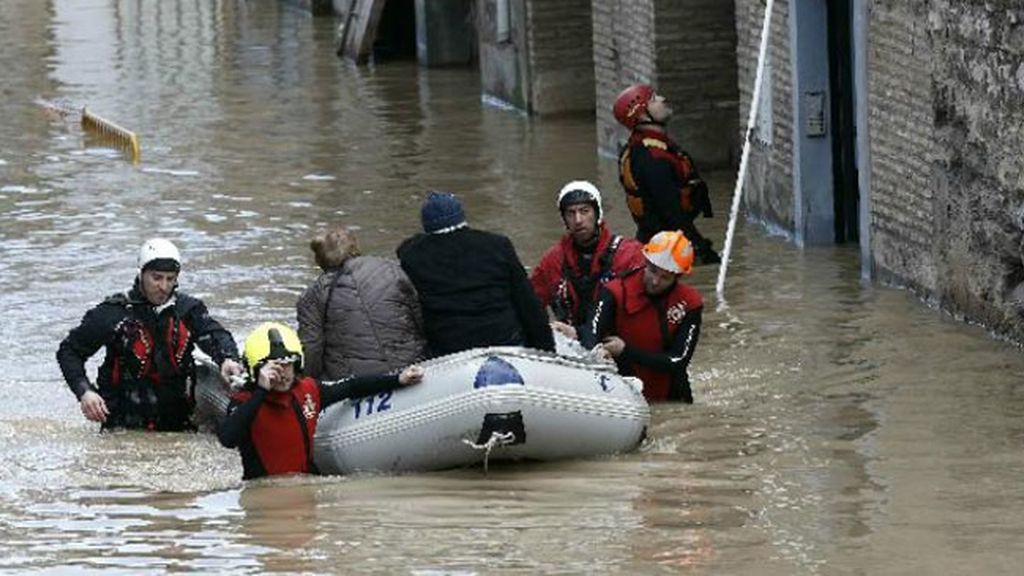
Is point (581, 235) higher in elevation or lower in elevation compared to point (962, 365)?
higher

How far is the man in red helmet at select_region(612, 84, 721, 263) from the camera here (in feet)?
55.3

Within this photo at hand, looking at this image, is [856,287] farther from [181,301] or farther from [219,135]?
[219,135]

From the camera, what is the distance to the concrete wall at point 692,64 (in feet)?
75.5

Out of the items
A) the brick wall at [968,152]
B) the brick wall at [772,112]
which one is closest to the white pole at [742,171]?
the brick wall at [772,112]

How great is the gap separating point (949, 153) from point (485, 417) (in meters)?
4.91

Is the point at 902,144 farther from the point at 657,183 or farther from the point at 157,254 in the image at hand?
the point at 157,254

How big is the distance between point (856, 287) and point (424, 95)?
14685 millimetres

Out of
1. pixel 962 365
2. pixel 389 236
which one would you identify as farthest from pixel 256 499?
pixel 389 236

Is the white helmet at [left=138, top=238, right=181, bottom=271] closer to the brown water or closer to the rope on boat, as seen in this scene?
Result: the brown water

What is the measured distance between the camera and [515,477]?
1182 centimetres

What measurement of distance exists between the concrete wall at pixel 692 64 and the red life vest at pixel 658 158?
597 cm

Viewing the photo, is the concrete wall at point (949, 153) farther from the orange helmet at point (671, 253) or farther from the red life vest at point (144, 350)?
the red life vest at point (144, 350)

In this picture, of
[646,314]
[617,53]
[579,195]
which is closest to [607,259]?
[579,195]

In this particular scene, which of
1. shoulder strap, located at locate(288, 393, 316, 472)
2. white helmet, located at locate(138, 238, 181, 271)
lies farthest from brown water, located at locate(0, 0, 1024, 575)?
white helmet, located at locate(138, 238, 181, 271)
